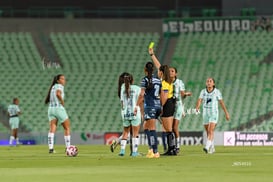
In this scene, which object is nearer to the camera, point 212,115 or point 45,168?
point 45,168

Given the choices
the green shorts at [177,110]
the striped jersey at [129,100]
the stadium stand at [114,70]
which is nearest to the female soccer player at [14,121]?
the stadium stand at [114,70]

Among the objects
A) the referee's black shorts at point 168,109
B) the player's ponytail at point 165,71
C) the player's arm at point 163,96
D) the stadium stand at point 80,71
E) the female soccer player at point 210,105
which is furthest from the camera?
the stadium stand at point 80,71

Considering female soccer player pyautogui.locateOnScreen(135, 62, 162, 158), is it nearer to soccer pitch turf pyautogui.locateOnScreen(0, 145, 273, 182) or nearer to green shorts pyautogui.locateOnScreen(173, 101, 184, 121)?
soccer pitch turf pyautogui.locateOnScreen(0, 145, 273, 182)

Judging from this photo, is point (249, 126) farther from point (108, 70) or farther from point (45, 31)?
point (45, 31)

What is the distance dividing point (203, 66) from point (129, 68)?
14.4 ft

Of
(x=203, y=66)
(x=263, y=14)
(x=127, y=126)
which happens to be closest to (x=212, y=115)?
(x=127, y=126)

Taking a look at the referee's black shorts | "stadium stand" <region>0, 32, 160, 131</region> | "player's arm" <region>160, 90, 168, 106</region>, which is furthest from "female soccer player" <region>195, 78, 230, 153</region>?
"stadium stand" <region>0, 32, 160, 131</region>

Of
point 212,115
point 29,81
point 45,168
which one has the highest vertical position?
point 29,81

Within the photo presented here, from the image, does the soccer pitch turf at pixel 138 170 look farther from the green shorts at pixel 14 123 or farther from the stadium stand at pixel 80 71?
the stadium stand at pixel 80 71

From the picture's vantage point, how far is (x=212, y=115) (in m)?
28.3

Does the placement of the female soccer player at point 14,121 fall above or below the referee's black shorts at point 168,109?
above

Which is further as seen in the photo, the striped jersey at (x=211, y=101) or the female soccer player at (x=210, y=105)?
the striped jersey at (x=211, y=101)

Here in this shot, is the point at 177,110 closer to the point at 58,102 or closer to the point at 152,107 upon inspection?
the point at 152,107

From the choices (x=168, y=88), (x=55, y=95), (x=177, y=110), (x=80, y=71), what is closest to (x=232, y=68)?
(x=80, y=71)
